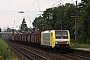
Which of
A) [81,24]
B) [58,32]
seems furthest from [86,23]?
[58,32]

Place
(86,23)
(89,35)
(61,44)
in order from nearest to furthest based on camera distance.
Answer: (61,44) → (89,35) → (86,23)

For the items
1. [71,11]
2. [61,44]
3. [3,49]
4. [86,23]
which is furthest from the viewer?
[71,11]

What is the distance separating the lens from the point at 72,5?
3728 inches

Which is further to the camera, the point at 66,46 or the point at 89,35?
the point at 89,35

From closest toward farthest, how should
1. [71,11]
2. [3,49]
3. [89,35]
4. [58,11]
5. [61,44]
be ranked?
[3,49], [61,44], [89,35], [71,11], [58,11]

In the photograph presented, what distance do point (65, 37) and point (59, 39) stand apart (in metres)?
0.75

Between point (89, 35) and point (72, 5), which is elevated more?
point (72, 5)

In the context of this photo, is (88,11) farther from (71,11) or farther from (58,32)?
(58,32)

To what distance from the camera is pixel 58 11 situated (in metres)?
102

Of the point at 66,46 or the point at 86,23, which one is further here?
the point at 86,23

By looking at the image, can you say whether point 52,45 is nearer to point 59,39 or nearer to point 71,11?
point 59,39

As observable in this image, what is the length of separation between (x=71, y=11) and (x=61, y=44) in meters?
55.8

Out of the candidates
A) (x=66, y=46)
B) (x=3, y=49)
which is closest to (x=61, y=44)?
(x=66, y=46)

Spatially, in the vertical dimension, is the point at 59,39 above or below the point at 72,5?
below
